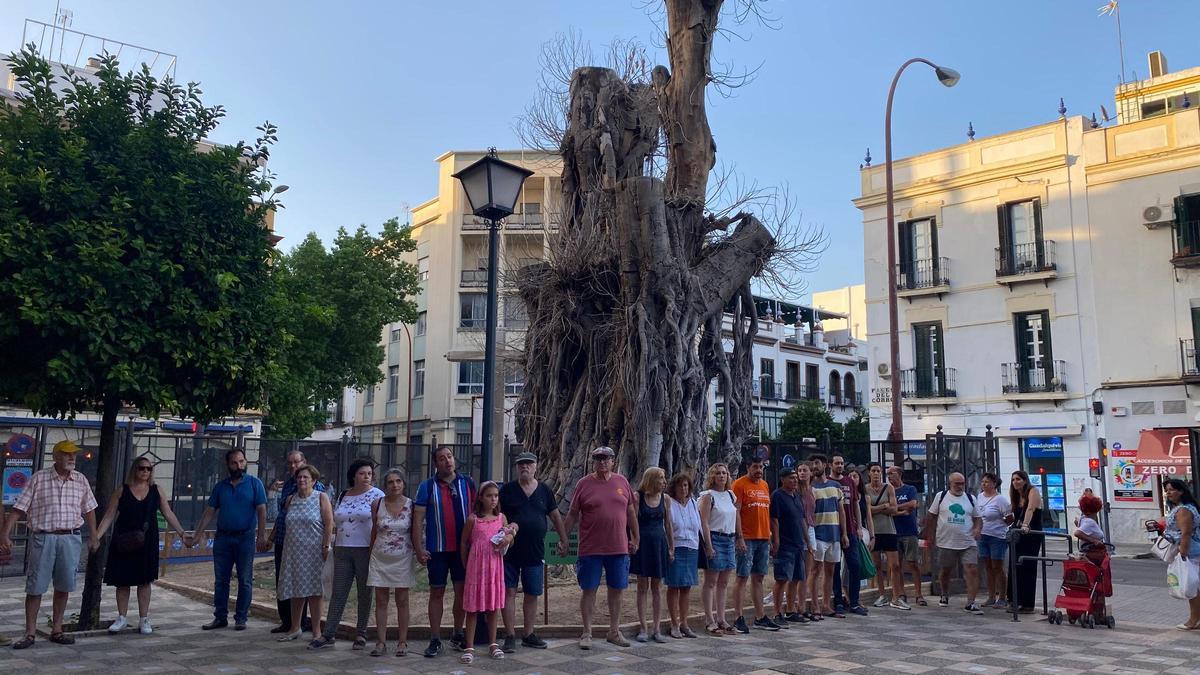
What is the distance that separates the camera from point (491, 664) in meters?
7.71

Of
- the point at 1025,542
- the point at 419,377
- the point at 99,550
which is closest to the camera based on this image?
the point at 99,550

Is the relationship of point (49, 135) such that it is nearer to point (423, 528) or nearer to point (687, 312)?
point (423, 528)

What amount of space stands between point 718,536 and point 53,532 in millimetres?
6113

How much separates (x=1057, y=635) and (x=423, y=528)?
656 cm

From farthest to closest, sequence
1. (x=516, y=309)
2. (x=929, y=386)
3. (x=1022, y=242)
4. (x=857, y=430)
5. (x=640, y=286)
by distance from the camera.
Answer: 1. (x=857, y=430)
2. (x=929, y=386)
3. (x=1022, y=242)
4. (x=516, y=309)
5. (x=640, y=286)

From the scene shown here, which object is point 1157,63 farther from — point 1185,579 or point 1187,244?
point 1185,579

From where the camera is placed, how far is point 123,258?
8750 mm

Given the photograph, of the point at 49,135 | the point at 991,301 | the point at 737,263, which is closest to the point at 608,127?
the point at 737,263

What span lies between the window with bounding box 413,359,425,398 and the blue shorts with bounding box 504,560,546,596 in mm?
39684

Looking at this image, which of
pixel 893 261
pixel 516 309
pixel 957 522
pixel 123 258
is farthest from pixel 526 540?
pixel 893 261

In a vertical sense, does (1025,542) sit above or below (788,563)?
above

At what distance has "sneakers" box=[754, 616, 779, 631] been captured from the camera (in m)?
9.85

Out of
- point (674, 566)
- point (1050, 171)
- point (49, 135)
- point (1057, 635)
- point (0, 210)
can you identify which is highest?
point (1050, 171)

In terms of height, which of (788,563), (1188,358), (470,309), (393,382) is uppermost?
(470,309)
